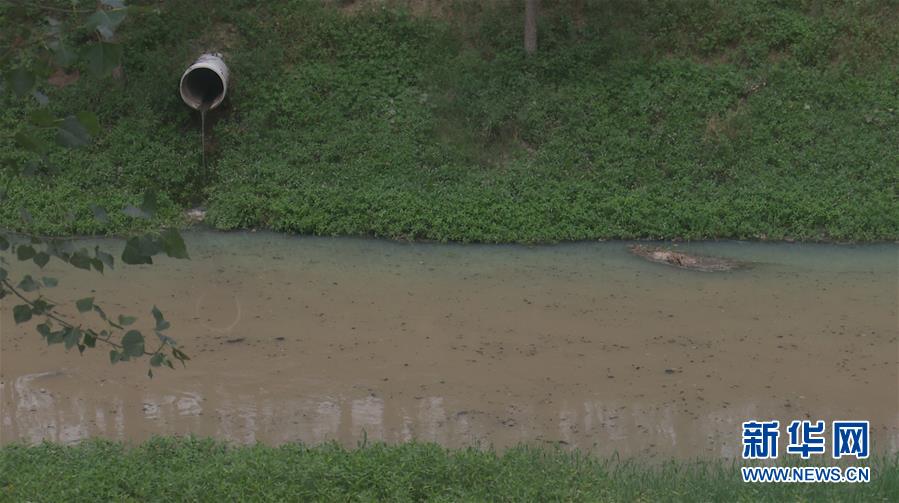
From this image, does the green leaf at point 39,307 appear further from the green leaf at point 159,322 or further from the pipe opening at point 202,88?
the pipe opening at point 202,88

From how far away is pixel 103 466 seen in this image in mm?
5273

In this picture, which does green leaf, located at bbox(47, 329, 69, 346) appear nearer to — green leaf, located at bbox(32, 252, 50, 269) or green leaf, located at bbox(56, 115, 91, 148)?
green leaf, located at bbox(32, 252, 50, 269)

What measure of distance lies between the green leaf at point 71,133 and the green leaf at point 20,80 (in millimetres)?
127

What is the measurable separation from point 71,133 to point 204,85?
36.6 feet

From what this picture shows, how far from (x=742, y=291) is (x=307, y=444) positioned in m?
4.84

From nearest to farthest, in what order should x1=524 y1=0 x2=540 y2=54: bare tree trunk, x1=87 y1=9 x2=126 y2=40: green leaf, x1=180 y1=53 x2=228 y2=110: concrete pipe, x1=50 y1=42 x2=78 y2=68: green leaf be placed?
x1=87 y1=9 x2=126 y2=40: green leaf
x1=50 y1=42 x2=78 y2=68: green leaf
x1=180 y1=53 x2=228 y2=110: concrete pipe
x1=524 y1=0 x2=540 y2=54: bare tree trunk

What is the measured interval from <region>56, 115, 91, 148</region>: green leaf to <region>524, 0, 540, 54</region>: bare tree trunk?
440 inches

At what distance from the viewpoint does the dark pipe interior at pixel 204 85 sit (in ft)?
42.2

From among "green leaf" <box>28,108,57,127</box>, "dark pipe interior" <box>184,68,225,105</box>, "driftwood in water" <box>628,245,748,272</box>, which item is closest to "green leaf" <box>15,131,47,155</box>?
"green leaf" <box>28,108,57,127</box>

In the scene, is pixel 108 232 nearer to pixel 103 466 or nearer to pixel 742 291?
pixel 103 466

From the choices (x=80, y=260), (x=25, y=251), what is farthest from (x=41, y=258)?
(x=80, y=260)

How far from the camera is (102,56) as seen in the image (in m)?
2.26

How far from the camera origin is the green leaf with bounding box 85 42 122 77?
2.25m

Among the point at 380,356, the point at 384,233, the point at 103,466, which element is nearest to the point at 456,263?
the point at 384,233
